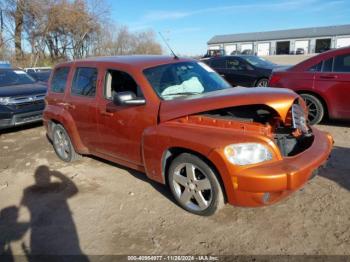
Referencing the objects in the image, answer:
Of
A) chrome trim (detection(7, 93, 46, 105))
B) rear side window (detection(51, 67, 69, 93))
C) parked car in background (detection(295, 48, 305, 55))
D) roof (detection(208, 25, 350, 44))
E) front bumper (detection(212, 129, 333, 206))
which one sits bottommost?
parked car in background (detection(295, 48, 305, 55))

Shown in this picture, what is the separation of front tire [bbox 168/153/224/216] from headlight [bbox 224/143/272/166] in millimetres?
331

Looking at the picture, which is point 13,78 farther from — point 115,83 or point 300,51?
point 300,51

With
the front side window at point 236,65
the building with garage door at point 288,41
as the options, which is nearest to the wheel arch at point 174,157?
the front side window at point 236,65

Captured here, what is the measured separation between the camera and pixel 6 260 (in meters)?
3.22

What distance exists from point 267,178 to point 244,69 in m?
9.29

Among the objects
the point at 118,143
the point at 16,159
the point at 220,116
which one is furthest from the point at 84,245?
the point at 16,159

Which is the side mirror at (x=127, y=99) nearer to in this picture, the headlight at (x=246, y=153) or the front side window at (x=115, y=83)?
the front side window at (x=115, y=83)

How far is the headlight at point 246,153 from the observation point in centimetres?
320

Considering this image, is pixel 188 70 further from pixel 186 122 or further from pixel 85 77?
pixel 85 77

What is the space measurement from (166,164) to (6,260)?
6.11 ft

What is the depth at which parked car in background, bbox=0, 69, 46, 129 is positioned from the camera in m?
7.91

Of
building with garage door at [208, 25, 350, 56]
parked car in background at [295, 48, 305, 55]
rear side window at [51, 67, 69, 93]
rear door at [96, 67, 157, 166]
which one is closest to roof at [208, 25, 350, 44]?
building with garage door at [208, 25, 350, 56]

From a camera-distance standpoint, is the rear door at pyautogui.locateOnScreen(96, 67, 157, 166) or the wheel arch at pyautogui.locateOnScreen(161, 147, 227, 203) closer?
the wheel arch at pyautogui.locateOnScreen(161, 147, 227, 203)

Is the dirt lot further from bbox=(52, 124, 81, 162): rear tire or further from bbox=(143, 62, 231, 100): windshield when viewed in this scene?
bbox=(143, 62, 231, 100): windshield
